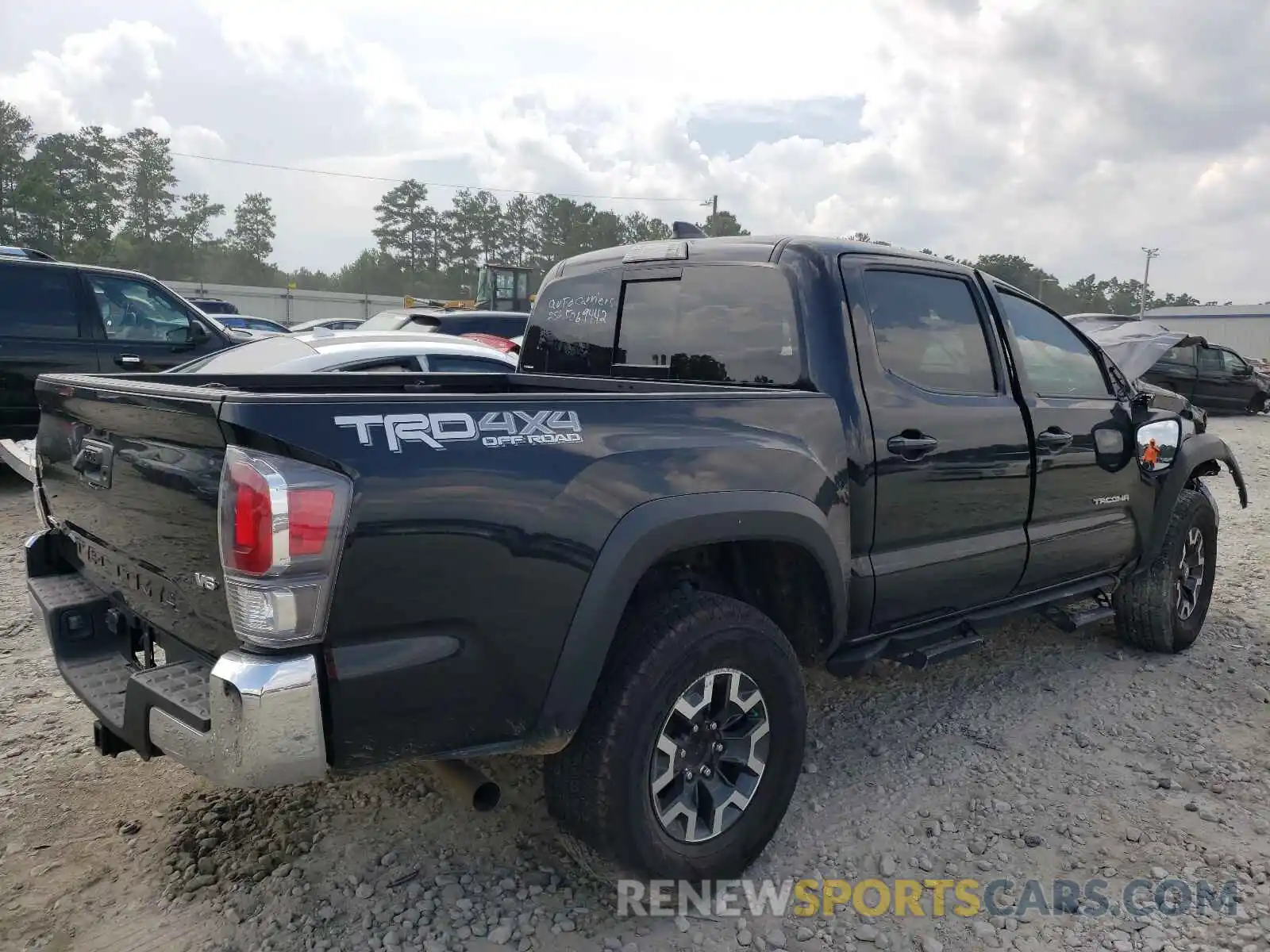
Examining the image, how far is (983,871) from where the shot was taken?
294cm

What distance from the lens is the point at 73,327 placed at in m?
7.43

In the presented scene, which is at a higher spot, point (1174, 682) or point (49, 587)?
point (49, 587)

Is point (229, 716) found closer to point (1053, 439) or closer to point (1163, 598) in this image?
point (1053, 439)

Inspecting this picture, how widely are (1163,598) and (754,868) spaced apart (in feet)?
9.95

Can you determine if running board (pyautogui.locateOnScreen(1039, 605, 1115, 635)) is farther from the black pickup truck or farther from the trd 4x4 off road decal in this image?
the trd 4x4 off road decal

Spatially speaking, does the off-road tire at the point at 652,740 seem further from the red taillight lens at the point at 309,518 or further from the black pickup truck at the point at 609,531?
the red taillight lens at the point at 309,518

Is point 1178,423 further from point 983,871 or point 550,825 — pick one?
point 550,825

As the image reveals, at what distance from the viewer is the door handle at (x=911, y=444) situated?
3.21 meters

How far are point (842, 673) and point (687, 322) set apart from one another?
1438 millimetres

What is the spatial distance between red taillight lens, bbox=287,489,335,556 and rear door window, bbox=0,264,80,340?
22.2ft

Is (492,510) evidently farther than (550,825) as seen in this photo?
No

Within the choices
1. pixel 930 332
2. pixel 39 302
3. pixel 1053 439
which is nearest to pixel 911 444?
pixel 930 332

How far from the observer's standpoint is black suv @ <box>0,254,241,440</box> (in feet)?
23.7

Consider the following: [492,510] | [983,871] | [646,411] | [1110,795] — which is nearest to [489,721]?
[492,510]
